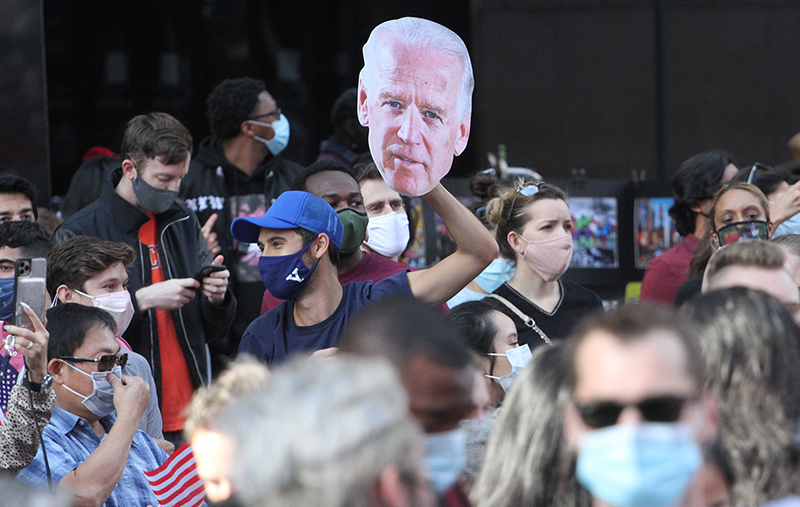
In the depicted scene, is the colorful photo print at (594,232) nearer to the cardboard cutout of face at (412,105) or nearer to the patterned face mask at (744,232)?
the patterned face mask at (744,232)

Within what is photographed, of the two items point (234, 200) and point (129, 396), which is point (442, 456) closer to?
point (129, 396)

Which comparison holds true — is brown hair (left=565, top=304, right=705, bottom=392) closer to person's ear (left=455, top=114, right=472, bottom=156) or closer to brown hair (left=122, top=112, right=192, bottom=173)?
person's ear (left=455, top=114, right=472, bottom=156)

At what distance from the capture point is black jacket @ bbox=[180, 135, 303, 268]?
5590 mm

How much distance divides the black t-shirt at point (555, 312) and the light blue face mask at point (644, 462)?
235 centimetres

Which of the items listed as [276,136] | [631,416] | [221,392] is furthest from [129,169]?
[631,416]

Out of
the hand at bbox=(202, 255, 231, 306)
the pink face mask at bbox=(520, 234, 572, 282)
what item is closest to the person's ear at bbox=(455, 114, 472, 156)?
the pink face mask at bbox=(520, 234, 572, 282)

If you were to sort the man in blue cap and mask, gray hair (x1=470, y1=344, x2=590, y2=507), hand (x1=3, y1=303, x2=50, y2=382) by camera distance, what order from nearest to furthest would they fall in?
gray hair (x1=470, y1=344, x2=590, y2=507) < hand (x1=3, y1=303, x2=50, y2=382) < the man in blue cap and mask

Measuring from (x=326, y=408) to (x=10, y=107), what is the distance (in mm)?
5660

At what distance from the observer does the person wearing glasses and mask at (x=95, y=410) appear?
10.8ft

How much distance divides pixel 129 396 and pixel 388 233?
187cm

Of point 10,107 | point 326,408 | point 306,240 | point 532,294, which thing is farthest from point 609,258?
point 326,408

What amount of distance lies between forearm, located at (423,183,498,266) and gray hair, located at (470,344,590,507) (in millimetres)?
1356

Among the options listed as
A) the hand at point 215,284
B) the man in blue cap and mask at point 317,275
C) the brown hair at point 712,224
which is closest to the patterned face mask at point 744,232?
the brown hair at point 712,224

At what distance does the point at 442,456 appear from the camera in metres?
1.98
